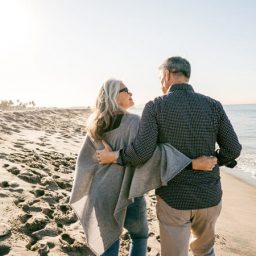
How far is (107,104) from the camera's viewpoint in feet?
10.7

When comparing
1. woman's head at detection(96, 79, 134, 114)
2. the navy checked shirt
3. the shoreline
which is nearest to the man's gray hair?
the navy checked shirt

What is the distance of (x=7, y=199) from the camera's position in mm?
5055

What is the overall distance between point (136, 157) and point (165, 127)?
0.34 m

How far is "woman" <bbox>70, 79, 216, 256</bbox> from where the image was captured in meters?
3.28

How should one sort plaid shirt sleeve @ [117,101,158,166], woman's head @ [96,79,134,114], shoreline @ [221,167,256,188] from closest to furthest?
1. plaid shirt sleeve @ [117,101,158,166]
2. woman's head @ [96,79,134,114]
3. shoreline @ [221,167,256,188]

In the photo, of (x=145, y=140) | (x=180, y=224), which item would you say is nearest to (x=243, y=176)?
(x=180, y=224)

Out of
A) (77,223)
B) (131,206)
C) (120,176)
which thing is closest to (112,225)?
(131,206)

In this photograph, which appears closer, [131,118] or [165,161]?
[165,161]

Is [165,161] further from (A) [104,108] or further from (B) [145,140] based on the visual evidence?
(A) [104,108]

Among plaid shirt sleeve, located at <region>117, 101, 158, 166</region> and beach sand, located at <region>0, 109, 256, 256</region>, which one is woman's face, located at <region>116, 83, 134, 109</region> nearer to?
plaid shirt sleeve, located at <region>117, 101, 158, 166</region>

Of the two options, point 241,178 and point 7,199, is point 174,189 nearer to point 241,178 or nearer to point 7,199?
point 7,199

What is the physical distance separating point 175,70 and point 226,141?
0.73 metres

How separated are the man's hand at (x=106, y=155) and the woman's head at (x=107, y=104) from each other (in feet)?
0.41

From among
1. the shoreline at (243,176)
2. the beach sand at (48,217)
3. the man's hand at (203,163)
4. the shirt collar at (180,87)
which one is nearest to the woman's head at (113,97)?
the shirt collar at (180,87)
